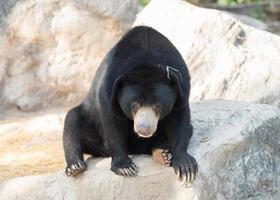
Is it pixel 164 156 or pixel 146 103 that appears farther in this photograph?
pixel 164 156

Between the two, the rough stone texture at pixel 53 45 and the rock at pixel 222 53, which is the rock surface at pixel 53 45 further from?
the rock at pixel 222 53

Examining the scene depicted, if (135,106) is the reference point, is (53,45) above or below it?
below

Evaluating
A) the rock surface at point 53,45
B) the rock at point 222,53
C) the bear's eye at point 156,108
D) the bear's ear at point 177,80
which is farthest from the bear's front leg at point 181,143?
the rock surface at point 53,45

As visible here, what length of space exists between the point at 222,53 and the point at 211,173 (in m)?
3.11

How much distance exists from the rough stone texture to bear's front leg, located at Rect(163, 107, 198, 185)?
3.92 metres

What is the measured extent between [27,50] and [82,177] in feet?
A: 13.6

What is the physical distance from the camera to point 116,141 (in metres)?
5.43

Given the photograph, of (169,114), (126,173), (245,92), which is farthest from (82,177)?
(245,92)

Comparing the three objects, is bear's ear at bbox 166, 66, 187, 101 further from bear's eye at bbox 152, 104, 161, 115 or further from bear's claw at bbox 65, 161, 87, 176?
bear's claw at bbox 65, 161, 87, 176

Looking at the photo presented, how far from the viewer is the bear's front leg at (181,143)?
5.25 meters

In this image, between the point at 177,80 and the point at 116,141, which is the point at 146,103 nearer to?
the point at 177,80

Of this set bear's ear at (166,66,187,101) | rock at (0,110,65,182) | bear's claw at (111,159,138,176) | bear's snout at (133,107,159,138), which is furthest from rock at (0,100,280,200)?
rock at (0,110,65,182)

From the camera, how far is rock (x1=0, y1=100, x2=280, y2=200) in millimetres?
5289

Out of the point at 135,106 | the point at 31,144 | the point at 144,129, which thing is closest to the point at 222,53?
the point at 31,144
